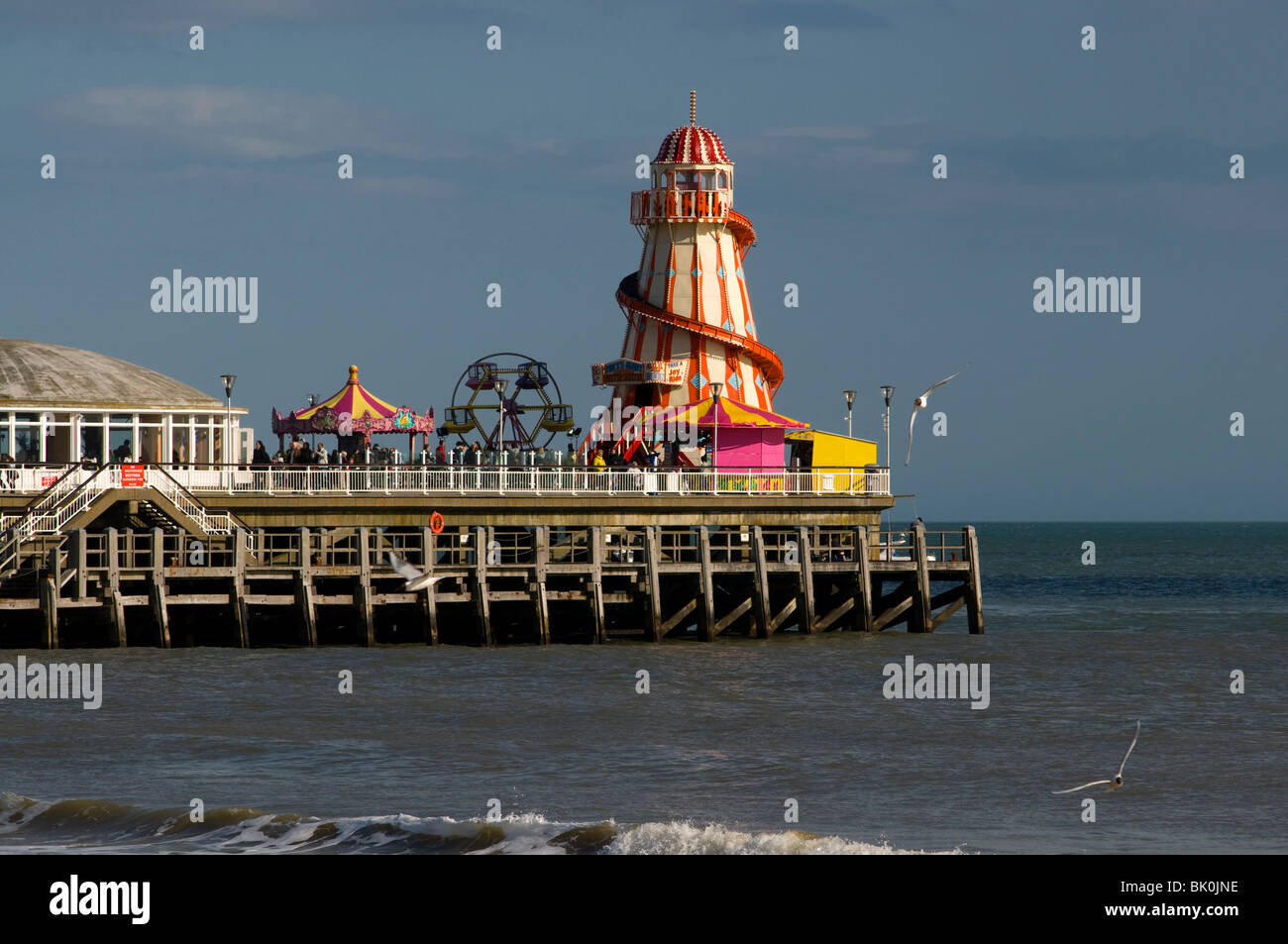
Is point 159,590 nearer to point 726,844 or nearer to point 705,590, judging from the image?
point 705,590

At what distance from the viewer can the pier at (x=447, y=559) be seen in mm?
34000

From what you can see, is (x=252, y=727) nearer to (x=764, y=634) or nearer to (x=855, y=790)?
(x=855, y=790)

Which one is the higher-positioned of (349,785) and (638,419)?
(638,419)

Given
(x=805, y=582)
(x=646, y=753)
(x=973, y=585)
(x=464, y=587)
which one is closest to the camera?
(x=646, y=753)

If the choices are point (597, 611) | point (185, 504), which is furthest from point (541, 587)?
point (185, 504)

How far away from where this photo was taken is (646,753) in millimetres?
24891

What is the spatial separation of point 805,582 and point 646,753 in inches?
510

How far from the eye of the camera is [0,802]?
820 inches

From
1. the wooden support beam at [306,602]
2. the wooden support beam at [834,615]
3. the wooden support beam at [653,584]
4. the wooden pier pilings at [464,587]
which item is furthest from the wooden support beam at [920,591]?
the wooden support beam at [306,602]

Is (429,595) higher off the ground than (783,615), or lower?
higher

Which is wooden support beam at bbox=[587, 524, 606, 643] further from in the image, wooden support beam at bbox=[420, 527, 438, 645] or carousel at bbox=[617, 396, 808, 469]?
carousel at bbox=[617, 396, 808, 469]

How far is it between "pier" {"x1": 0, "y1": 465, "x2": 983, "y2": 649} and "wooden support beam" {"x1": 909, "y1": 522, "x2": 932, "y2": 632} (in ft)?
0.19
